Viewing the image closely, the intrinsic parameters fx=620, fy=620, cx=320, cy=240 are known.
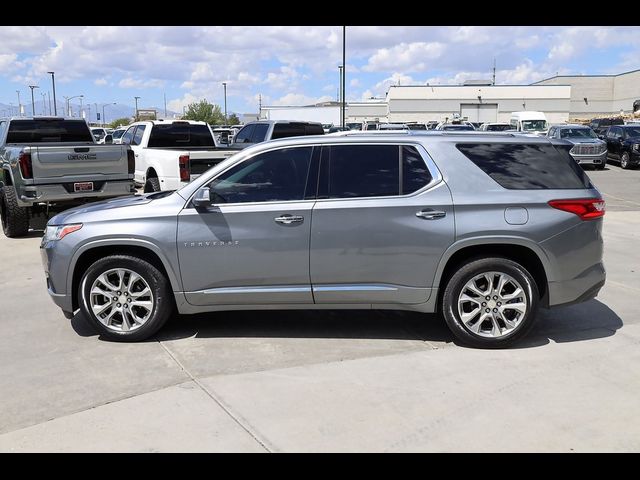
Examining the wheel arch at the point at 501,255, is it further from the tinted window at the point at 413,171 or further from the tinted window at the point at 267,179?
the tinted window at the point at 267,179

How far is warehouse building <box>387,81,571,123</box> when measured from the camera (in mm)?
84625

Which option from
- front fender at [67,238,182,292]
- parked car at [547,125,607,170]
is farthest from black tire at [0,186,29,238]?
parked car at [547,125,607,170]

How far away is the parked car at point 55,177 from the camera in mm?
9773

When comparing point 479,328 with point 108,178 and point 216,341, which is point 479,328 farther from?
point 108,178

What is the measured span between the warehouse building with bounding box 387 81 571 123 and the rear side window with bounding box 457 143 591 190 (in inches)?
3181

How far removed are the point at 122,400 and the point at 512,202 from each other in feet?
10.8

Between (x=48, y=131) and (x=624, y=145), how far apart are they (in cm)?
2229

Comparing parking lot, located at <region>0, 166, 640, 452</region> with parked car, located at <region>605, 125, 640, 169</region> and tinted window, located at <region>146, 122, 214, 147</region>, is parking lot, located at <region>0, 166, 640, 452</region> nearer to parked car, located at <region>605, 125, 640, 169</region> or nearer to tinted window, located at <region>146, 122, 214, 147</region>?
tinted window, located at <region>146, 122, 214, 147</region>

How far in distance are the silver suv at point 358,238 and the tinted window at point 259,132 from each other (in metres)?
10.4

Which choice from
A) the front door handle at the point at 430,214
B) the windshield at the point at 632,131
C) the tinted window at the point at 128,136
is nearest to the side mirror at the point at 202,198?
the front door handle at the point at 430,214

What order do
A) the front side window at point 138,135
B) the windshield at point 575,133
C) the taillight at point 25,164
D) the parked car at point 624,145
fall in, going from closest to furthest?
1. the taillight at point 25,164
2. the front side window at point 138,135
3. the parked car at point 624,145
4. the windshield at point 575,133
